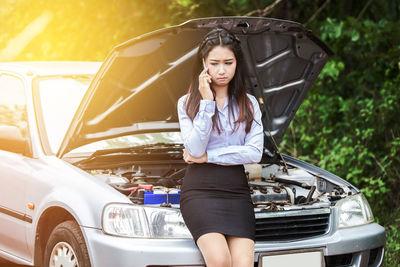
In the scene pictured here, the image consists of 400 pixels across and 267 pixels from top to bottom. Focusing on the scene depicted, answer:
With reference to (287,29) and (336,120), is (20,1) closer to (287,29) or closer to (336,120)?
(336,120)

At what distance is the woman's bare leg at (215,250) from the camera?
369 centimetres

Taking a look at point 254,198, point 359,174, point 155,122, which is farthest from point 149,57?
point 359,174

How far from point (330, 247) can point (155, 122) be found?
1.93m

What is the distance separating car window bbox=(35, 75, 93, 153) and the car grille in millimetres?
1696

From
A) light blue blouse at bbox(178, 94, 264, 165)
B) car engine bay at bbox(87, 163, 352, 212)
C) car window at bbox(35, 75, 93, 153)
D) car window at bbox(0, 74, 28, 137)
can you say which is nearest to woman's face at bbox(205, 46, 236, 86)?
light blue blouse at bbox(178, 94, 264, 165)

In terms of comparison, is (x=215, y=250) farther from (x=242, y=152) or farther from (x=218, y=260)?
(x=242, y=152)

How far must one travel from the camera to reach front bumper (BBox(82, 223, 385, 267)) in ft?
12.6

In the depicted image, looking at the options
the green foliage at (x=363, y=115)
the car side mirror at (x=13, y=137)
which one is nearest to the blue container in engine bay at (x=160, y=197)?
the car side mirror at (x=13, y=137)

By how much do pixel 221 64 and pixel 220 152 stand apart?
1.69 feet

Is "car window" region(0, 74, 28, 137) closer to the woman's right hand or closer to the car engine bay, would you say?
the car engine bay

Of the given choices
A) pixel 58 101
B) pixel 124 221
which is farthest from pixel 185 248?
pixel 58 101

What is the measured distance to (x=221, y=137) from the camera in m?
4.06

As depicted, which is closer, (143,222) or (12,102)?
(143,222)

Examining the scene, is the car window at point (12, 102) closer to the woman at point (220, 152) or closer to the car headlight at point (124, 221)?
the car headlight at point (124, 221)
